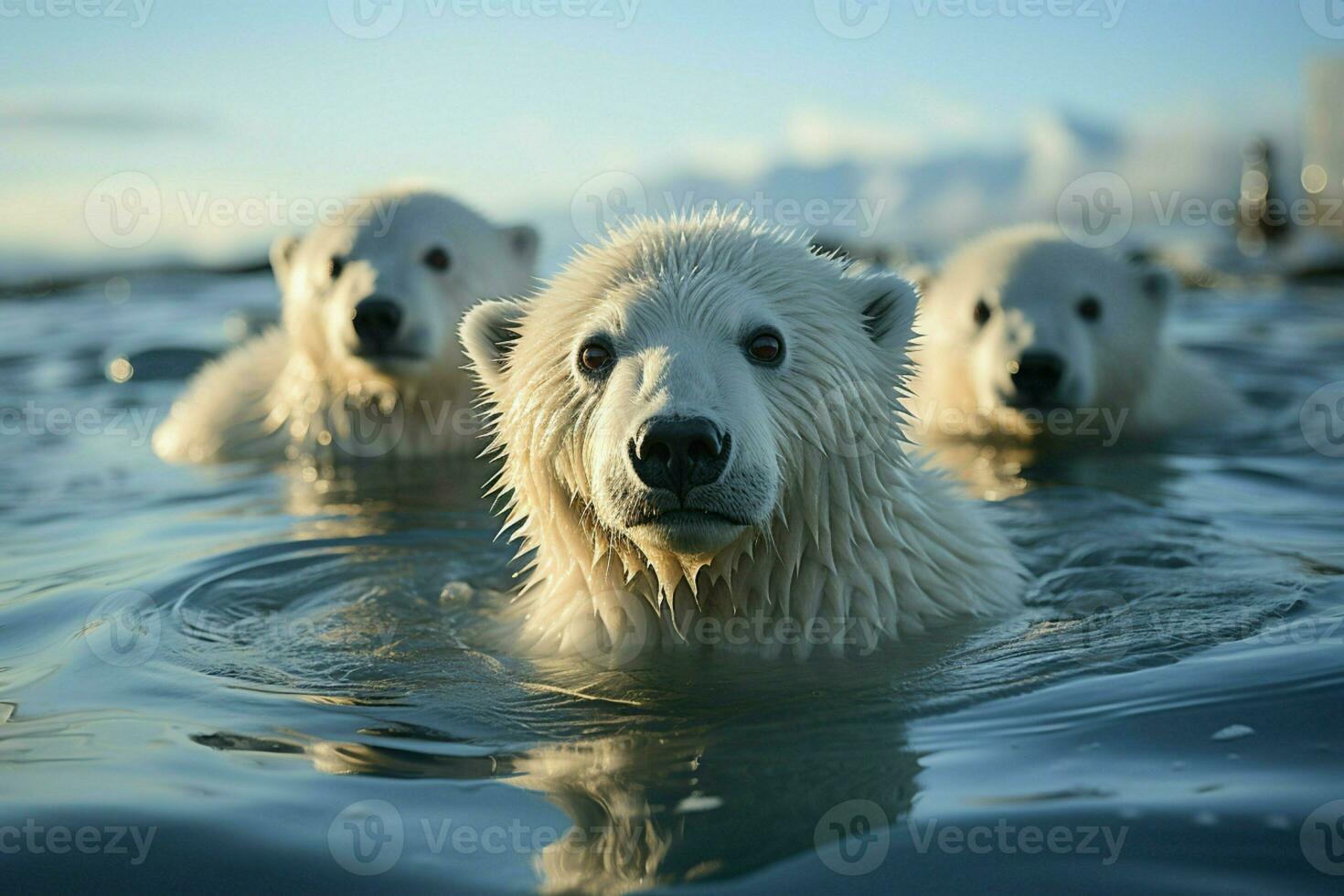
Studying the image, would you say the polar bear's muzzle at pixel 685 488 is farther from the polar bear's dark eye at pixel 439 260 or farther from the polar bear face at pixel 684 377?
the polar bear's dark eye at pixel 439 260

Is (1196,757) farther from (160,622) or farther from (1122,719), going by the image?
(160,622)

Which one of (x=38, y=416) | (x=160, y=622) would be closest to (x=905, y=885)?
(x=160, y=622)

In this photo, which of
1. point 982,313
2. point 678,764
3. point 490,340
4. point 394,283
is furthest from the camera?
point 982,313

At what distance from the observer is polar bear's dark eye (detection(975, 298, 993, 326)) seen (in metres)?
8.66

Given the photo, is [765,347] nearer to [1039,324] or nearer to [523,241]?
[1039,324]

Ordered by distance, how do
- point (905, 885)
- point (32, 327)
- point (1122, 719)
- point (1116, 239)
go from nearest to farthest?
point (905, 885) → point (1122, 719) → point (1116, 239) → point (32, 327)

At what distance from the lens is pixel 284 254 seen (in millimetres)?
9211

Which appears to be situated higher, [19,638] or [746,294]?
[746,294]

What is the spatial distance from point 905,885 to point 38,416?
1086 centimetres

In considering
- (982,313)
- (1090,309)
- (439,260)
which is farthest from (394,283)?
(1090,309)

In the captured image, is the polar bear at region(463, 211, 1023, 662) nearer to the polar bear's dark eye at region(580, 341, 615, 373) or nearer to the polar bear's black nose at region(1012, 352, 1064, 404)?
the polar bear's dark eye at region(580, 341, 615, 373)

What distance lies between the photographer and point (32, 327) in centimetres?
1992

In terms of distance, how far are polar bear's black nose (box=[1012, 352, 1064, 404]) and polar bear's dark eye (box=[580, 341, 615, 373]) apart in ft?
14.7

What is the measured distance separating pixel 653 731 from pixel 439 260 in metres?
5.24
